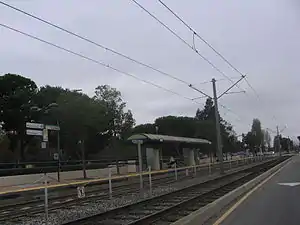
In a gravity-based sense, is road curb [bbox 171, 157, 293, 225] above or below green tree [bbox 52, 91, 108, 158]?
below

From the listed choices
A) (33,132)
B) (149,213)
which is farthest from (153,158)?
(149,213)

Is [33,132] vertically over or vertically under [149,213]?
over

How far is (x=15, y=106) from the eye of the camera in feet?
205

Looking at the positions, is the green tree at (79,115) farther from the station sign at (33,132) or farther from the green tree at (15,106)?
the station sign at (33,132)

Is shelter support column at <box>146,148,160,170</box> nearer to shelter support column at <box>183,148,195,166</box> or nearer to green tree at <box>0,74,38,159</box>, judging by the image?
shelter support column at <box>183,148,195,166</box>

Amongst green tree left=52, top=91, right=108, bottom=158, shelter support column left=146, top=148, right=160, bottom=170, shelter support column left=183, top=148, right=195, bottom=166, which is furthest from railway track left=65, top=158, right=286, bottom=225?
shelter support column left=183, top=148, right=195, bottom=166

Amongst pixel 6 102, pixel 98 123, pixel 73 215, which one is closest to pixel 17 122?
pixel 6 102

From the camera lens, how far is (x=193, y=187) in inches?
976

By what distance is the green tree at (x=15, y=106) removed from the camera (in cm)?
Answer: 6138

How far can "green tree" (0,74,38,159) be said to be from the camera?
201ft

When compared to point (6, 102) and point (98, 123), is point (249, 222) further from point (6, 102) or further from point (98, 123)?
point (6, 102)

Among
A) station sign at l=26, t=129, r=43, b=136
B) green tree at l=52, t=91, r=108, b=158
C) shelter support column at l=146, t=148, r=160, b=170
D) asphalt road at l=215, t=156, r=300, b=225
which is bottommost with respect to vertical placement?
asphalt road at l=215, t=156, r=300, b=225

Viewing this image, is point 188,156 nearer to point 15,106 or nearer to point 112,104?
point 112,104

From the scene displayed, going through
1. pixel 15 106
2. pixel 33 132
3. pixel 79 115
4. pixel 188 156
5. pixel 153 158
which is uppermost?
pixel 15 106
